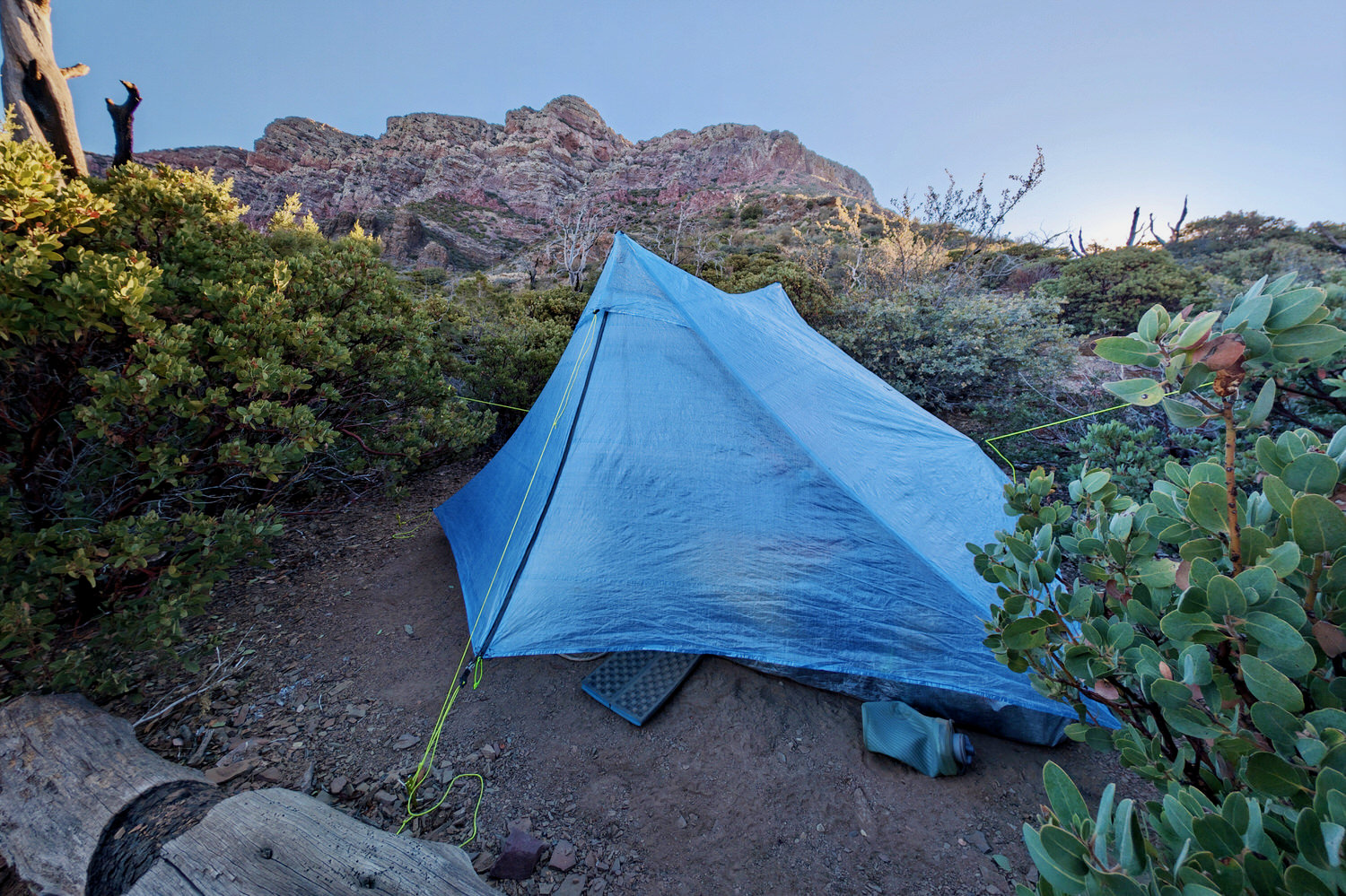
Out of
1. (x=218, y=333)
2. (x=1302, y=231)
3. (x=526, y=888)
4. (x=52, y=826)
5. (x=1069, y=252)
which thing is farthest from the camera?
(x=1069, y=252)

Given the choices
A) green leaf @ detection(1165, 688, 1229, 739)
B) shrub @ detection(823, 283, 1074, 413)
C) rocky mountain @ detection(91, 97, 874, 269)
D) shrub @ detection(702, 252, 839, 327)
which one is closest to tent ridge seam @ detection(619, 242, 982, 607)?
green leaf @ detection(1165, 688, 1229, 739)

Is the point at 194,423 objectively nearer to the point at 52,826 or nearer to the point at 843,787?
the point at 52,826

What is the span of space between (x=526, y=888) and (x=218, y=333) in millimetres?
2643

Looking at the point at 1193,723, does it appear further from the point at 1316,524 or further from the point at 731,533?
the point at 731,533

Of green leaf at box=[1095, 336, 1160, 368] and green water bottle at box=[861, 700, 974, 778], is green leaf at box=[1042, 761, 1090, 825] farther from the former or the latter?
green water bottle at box=[861, 700, 974, 778]

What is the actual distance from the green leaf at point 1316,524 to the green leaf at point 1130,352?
245mm

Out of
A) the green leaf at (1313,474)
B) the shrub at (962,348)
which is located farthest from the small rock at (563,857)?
the shrub at (962,348)

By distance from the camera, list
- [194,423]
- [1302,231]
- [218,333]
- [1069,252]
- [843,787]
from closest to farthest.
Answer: [843,787] < [218,333] < [194,423] < [1302,231] < [1069,252]

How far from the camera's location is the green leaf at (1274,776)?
1.91 feet

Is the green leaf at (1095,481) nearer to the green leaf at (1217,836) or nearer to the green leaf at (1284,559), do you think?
the green leaf at (1284,559)

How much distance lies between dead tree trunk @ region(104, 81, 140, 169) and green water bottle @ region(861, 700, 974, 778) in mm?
5578

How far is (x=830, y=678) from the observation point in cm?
234

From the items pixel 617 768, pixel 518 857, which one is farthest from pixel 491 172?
pixel 518 857

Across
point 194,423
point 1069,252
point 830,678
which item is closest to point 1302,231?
point 1069,252
